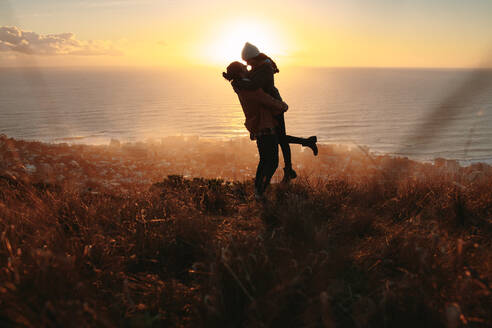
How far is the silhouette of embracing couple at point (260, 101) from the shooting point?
14.6ft

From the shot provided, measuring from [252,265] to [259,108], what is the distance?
112 inches

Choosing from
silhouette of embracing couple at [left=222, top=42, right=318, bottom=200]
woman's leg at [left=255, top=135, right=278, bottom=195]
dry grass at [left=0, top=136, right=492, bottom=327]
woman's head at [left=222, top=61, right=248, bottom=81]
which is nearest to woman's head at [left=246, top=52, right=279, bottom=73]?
silhouette of embracing couple at [left=222, top=42, right=318, bottom=200]

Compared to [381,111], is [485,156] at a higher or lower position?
lower

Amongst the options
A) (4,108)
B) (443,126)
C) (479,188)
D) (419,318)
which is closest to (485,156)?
(443,126)

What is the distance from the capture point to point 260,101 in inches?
179

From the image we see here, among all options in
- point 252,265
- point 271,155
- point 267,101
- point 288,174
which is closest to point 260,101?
point 267,101

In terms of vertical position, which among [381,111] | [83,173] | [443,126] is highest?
[381,111]

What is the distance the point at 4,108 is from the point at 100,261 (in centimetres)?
6551

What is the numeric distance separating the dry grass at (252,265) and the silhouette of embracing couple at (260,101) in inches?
31.7

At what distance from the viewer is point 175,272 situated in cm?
283

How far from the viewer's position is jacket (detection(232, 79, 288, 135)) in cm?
454

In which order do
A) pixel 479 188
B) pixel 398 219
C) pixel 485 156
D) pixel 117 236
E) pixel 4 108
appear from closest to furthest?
pixel 117 236 → pixel 398 219 → pixel 479 188 → pixel 485 156 → pixel 4 108

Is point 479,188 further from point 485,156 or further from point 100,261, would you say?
point 485,156

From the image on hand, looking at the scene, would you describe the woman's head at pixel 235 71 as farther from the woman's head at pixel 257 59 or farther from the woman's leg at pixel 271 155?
the woman's leg at pixel 271 155
